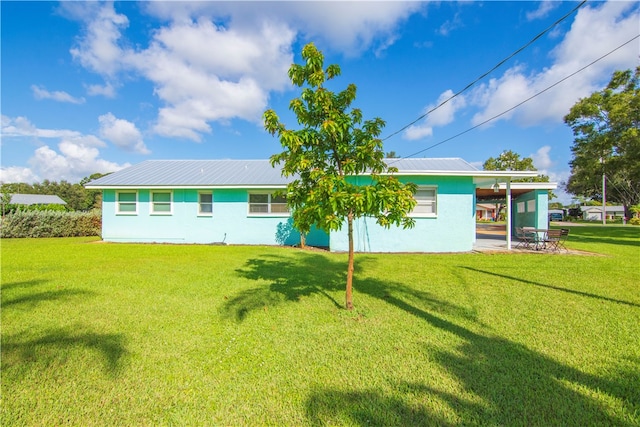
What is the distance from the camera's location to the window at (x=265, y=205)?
1427 cm

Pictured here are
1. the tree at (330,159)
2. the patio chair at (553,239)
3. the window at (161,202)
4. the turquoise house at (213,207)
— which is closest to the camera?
the tree at (330,159)

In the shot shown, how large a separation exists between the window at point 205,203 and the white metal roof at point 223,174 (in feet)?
2.24

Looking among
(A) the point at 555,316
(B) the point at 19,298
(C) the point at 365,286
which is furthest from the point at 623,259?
(B) the point at 19,298

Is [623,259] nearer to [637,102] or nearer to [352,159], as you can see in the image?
[352,159]

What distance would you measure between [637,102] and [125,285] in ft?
84.0

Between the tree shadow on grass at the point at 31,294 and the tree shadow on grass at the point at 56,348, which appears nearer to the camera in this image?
the tree shadow on grass at the point at 56,348

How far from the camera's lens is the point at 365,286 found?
6.62 m

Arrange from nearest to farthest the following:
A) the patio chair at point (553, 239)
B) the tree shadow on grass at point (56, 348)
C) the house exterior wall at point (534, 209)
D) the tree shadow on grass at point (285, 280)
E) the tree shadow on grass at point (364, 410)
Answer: the tree shadow on grass at point (364, 410)
the tree shadow on grass at point (56, 348)
the tree shadow on grass at point (285, 280)
the patio chair at point (553, 239)
the house exterior wall at point (534, 209)

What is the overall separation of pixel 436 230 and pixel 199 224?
1074 centimetres

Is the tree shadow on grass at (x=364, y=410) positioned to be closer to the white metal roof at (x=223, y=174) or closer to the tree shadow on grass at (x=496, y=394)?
the tree shadow on grass at (x=496, y=394)

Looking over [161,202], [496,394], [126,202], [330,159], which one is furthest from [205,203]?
[496,394]

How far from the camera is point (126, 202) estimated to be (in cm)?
1495

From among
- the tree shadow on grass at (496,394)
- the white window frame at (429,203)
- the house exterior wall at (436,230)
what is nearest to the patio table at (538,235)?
the house exterior wall at (436,230)

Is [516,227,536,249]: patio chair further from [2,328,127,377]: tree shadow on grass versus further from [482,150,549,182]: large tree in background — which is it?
[482,150,549,182]: large tree in background
